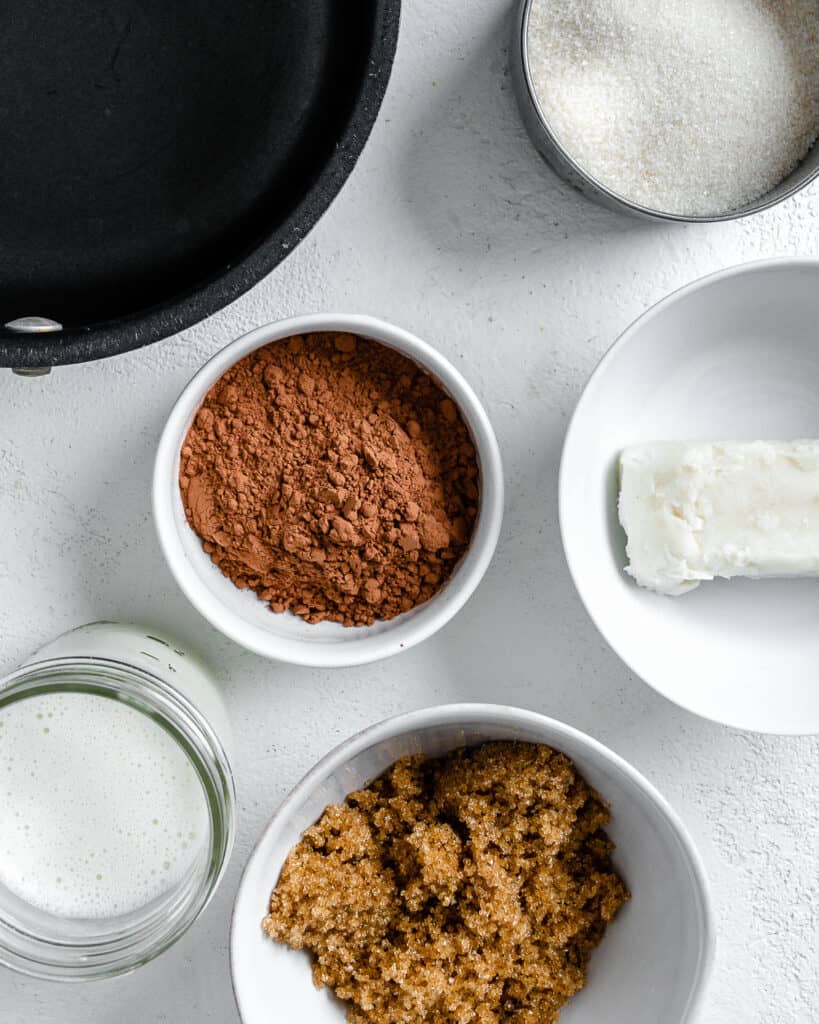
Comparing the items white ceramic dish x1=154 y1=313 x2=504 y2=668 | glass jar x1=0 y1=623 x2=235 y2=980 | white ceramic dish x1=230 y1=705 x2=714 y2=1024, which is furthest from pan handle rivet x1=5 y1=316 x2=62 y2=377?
white ceramic dish x1=230 y1=705 x2=714 y2=1024

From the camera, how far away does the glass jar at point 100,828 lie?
3.04 feet

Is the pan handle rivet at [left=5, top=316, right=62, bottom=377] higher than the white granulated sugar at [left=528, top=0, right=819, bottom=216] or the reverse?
the reverse

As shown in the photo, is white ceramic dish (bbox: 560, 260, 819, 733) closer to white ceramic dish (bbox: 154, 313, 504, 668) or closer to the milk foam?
white ceramic dish (bbox: 154, 313, 504, 668)

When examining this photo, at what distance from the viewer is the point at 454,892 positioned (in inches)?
36.7

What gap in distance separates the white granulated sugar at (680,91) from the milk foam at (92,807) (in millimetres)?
705

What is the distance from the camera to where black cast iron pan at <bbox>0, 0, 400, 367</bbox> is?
90 centimetres

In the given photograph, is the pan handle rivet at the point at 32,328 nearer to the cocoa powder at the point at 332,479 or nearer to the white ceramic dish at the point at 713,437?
the cocoa powder at the point at 332,479

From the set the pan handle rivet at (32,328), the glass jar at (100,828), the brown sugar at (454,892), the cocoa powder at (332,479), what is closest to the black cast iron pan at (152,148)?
the pan handle rivet at (32,328)

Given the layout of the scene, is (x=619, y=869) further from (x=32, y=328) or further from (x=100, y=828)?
(x=32, y=328)

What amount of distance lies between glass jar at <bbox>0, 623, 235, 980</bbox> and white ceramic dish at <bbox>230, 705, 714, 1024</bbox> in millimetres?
59

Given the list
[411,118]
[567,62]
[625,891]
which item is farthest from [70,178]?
[625,891]

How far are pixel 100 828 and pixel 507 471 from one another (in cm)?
54

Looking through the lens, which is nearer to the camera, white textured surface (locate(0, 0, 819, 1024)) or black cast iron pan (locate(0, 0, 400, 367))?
black cast iron pan (locate(0, 0, 400, 367))

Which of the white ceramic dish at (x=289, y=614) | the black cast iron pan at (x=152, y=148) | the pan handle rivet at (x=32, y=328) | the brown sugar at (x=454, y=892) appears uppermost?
the black cast iron pan at (x=152, y=148)
